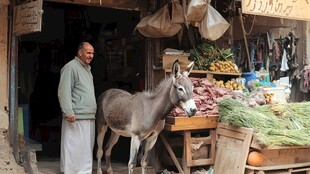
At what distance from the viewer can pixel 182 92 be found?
6.25 metres

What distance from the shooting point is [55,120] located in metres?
11.4

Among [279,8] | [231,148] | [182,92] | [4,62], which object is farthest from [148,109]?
[279,8]

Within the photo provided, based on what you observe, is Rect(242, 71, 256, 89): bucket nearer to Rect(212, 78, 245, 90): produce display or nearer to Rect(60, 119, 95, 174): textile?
Rect(212, 78, 245, 90): produce display

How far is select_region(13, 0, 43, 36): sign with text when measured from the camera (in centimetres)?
563

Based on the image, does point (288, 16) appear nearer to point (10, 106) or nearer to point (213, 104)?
point (213, 104)

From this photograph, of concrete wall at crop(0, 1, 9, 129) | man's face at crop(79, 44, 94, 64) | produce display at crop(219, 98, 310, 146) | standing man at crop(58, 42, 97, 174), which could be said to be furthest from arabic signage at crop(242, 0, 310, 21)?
concrete wall at crop(0, 1, 9, 129)

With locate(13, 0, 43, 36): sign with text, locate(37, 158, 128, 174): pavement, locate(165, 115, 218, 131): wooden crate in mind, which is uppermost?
locate(13, 0, 43, 36): sign with text

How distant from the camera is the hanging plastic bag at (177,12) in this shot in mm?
7461

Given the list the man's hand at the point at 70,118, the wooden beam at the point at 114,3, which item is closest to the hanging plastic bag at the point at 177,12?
Result: the wooden beam at the point at 114,3

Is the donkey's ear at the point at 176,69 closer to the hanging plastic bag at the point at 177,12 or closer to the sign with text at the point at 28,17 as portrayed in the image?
the hanging plastic bag at the point at 177,12

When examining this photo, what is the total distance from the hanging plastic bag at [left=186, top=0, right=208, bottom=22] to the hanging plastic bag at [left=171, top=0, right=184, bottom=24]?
1.21ft

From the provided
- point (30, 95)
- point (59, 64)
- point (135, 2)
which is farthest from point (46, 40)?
point (135, 2)

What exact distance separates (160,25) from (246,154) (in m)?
2.81

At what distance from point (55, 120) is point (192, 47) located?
487cm
